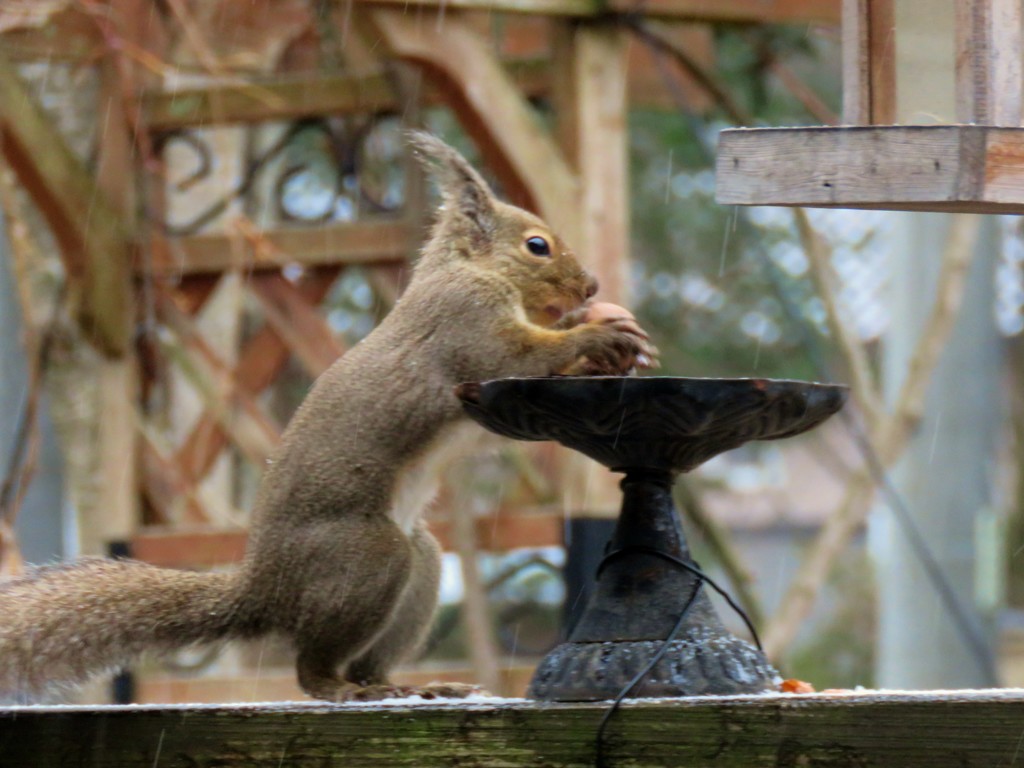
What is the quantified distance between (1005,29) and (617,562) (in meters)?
0.88

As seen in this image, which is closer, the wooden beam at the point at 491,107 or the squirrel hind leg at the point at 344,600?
the squirrel hind leg at the point at 344,600

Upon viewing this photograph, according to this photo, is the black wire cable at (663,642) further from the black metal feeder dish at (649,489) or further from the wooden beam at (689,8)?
the wooden beam at (689,8)

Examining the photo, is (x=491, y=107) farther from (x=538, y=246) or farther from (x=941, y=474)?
(x=941, y=474)

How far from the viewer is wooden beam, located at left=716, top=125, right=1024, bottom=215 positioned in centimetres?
203

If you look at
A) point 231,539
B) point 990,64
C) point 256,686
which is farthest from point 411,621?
point 256,686

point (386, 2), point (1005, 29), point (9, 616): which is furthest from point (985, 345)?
point (9, 616)

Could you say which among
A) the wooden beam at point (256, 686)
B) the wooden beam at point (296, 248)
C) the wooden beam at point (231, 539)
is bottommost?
the wooden beam at point (256, 686)

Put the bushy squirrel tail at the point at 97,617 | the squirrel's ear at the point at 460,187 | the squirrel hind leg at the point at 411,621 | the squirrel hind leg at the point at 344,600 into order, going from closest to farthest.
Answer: the bushy squirrel tail at the point at 97,617 → the squirrel hind leg at the point at 344,600 → the squirrel hind leg at the point at 411,621 → the squirrel's ear at the point at 460,187

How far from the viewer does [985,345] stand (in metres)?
5.73

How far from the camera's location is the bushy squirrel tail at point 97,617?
2.25 meters

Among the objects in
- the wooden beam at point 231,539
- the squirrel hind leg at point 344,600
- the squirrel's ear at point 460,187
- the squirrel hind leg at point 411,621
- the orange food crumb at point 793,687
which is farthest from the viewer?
the wooden beam at point 231,539

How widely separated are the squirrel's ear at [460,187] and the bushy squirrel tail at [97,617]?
2.57 feet

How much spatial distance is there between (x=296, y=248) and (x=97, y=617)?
271 cm

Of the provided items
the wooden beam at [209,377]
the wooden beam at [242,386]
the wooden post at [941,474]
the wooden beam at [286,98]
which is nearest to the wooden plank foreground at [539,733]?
the wooden beam at [286,98]
